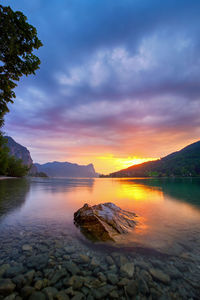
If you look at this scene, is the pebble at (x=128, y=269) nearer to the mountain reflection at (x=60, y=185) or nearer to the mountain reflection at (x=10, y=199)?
the mountain reflection at (x=10, y=199)

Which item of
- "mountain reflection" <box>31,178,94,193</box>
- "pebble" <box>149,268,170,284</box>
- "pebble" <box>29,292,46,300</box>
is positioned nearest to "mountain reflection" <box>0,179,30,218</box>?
"mountain reflection" <box>31,178,94,193</box>

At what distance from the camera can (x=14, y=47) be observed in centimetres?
1091

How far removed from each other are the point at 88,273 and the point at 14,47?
16.4 meters

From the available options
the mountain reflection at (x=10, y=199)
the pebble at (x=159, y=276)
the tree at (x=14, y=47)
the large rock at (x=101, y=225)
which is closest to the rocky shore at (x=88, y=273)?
the pebble at (x=159, y=276)

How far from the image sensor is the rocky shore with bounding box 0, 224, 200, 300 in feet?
13.3

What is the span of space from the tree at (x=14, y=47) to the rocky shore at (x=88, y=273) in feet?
42.8

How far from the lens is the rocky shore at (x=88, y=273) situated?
13.3 feet

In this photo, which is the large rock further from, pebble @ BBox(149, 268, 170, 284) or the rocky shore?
pebble @ BBox(149, 268, 170, 284)

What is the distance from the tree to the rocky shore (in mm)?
13043

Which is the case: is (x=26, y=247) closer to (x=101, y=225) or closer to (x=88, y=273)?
(x=88, y=273)

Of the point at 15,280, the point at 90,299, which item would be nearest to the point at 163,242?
the point at 90,299

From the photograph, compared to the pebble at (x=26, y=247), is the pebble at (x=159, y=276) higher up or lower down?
lower down

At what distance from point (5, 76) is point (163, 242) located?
60.0ft

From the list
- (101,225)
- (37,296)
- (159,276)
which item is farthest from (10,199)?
(159,276)
